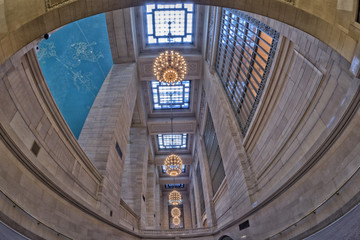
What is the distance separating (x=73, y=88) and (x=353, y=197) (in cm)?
1068

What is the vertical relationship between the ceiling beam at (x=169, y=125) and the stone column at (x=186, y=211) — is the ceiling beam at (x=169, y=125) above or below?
above

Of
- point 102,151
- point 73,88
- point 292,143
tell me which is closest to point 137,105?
point 73,88

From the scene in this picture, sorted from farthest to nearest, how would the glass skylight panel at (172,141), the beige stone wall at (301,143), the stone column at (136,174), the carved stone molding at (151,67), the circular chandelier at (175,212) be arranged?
the circular chandelier at (175,212) < the glass skylight panel at (172,141) < the carved stone molding at (151,67) < the stone column at (136,174) < the beige stone wall at (301,143)

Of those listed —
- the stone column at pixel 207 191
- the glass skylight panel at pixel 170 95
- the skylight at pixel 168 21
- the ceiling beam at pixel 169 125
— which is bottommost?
the stone column at pixel 207 191

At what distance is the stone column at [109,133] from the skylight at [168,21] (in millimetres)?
4597

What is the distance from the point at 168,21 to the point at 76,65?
7.26m

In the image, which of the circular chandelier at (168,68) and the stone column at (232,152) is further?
the circular chandelier at (168,68)

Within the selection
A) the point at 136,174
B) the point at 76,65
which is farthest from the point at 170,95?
the point at 76,65

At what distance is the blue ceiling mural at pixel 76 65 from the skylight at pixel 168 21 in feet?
10.9

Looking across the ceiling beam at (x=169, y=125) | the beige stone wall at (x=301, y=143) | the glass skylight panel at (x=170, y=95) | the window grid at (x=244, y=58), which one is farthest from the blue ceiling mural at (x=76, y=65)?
the beige stone wall at (x=301, y=143)

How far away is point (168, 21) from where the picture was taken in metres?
13.8

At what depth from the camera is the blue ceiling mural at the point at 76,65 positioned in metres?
8.84

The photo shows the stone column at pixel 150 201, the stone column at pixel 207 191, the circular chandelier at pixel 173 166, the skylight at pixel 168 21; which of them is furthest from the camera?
the stone column at pixel 150 201

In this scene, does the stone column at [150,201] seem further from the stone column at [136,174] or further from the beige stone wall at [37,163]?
the beige stone wall at [37,163]
